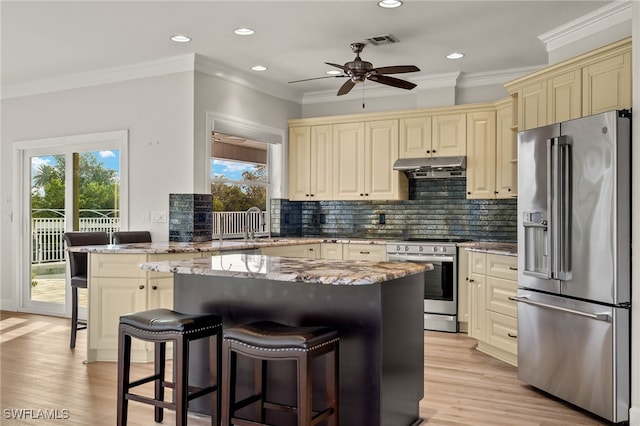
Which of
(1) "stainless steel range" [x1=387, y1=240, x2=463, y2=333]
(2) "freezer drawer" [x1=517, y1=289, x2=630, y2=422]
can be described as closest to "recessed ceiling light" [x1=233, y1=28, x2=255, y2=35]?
(1) "stainless steel range" [x1=387, y1=240, x2=463, y2=333]

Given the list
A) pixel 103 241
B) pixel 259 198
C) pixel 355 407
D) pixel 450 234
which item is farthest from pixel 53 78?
pixel 355 407

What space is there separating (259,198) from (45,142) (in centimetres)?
245

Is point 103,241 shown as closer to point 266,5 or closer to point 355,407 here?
point 266,5

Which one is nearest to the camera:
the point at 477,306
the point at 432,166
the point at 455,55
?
the point at 477,306

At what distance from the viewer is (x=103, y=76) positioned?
19.5 ft

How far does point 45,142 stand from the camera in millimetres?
6473

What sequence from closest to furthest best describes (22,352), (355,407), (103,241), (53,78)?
(355,407) < (22,352) < (103,241) < (53,78)

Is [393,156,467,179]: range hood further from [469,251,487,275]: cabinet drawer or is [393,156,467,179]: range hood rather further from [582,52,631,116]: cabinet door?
[582,52,631,116]: cabinet door

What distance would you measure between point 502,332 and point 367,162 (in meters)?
2.57

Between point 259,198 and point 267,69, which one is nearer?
point 267,69

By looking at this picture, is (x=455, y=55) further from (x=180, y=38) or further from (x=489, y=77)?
(x=180, y=38)

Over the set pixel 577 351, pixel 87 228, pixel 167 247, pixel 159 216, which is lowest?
pixel 577 351

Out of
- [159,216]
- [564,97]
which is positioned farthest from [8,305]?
[564,97]

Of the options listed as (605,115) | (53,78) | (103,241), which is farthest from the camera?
(53,78)
